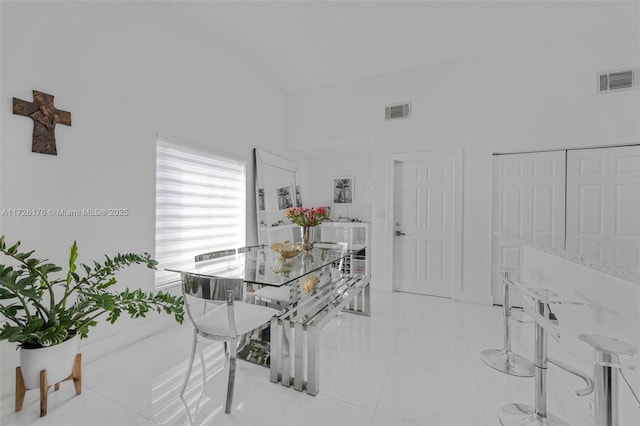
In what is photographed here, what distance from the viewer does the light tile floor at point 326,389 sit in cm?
169

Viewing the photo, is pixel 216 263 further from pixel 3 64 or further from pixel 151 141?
pixel 3 64

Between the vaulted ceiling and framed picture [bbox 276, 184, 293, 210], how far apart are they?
1985mm

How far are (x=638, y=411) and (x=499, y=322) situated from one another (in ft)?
6.59

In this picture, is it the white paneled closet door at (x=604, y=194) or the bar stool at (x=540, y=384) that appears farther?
the white paneled closet door at (x=604, y=194)

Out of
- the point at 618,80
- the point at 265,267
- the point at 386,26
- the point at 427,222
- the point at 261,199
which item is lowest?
the point at 265,267

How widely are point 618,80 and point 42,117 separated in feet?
18.9

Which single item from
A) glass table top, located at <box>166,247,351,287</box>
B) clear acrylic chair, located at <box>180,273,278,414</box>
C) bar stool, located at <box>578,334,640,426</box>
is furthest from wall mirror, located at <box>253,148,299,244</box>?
bar stool, located at <box>578,334,640,426</box>

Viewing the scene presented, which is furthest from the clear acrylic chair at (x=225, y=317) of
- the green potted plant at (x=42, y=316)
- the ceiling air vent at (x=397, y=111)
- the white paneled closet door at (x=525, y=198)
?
the ceiling air vent at (x=397, y=111)

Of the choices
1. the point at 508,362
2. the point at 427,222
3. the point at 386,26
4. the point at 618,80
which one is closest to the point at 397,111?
the point at 386,26

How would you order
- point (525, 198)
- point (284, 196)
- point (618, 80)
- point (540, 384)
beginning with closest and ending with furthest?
point (540, 384) → point (618, 80) → point (525, 198) → point (284, 196)

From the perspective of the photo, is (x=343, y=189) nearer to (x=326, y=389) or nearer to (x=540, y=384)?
(x=326, y=389)

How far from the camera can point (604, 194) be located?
131 inches

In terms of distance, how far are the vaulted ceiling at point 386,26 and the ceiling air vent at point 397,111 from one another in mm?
570

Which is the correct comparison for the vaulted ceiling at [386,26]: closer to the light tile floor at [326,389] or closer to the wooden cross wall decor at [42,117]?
the wooden cross wall decor at [42,117]
